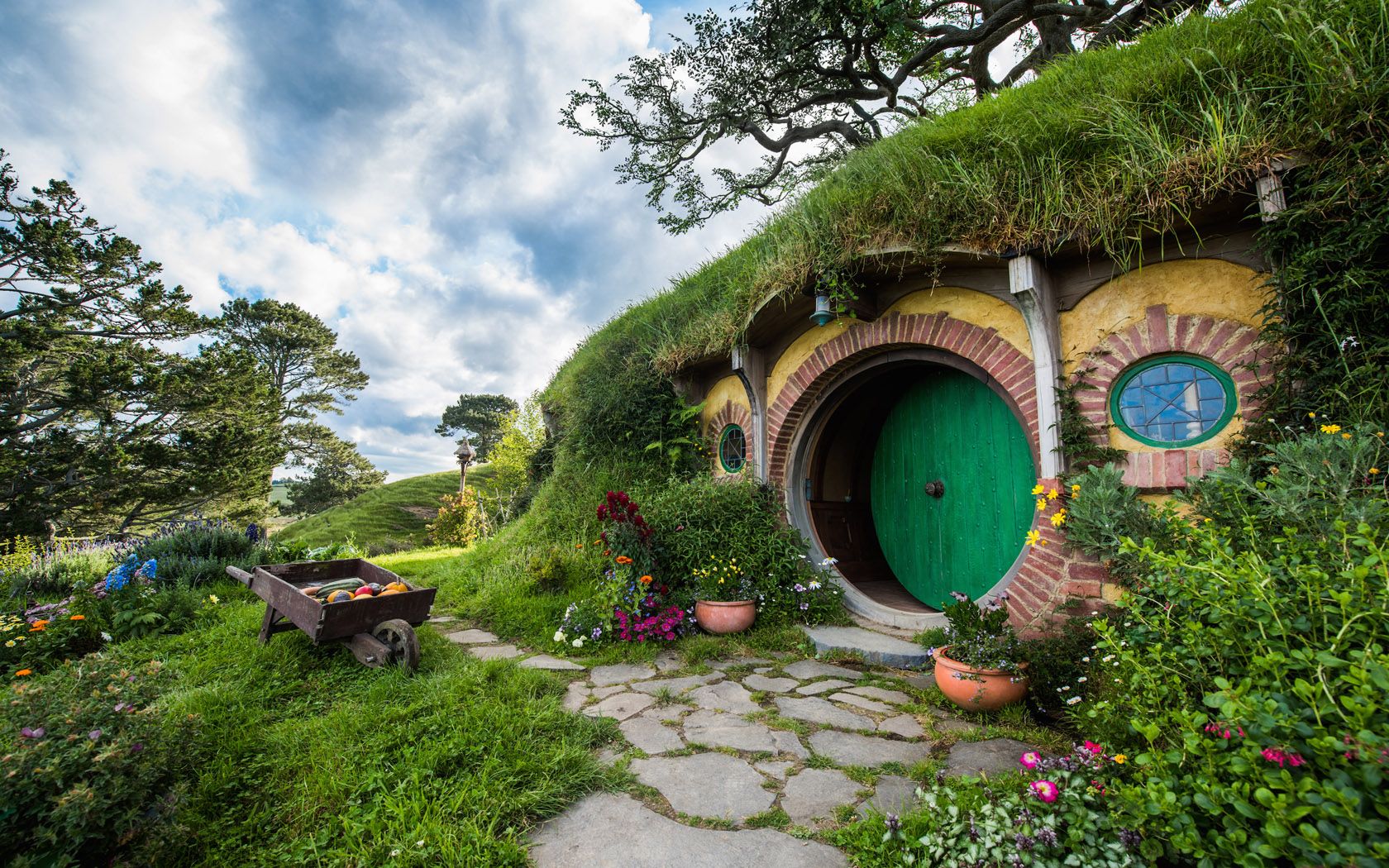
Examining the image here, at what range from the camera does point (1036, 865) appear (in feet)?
5.10

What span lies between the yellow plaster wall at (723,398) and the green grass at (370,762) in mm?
3643

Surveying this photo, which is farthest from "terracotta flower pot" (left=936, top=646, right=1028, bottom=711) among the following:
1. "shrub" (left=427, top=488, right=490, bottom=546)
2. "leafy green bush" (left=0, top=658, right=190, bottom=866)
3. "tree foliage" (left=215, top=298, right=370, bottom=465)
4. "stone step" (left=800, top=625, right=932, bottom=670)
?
"tree foliage" (left=215, top=298, right=370, bottom=465)

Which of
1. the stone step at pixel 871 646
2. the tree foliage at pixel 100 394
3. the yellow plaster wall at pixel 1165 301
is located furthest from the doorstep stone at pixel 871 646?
the tree foliage at pixel 100 394

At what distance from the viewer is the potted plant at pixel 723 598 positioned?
15.5 feet

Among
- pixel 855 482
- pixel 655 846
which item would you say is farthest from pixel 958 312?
pixel 655 846

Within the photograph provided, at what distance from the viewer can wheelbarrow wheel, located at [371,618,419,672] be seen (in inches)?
142

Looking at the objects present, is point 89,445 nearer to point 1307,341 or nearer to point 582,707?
point 582,707

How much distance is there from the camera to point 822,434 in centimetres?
579

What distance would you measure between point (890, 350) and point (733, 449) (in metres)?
2.13

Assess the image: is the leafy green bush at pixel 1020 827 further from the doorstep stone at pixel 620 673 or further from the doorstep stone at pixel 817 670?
the doorstep stone at pixel 620 673

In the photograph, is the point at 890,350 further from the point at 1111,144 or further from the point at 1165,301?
the point at 1111,144

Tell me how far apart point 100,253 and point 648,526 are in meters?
16.9

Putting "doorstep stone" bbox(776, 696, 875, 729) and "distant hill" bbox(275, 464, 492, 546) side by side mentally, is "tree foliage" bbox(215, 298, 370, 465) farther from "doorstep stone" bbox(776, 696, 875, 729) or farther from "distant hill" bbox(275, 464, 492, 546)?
"doorstep stone" bbox(776, 696, 875, 729)

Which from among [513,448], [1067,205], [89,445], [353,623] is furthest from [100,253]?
[1067,205]
